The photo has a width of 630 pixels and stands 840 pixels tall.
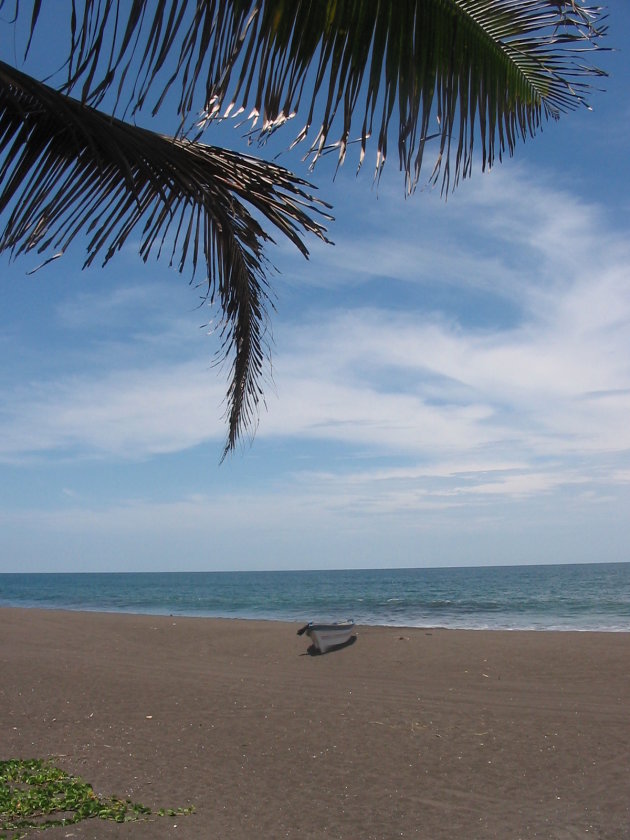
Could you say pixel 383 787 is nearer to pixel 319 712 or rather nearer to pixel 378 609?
pixel 319 712

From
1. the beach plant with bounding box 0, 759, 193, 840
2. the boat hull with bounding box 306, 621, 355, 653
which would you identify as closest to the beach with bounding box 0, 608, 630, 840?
the beach plant with bounding box 0, 759, 193, 840

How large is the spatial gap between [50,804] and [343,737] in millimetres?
3460

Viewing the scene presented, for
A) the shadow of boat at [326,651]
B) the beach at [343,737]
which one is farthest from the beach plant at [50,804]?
the shadow of boat at [326,651]

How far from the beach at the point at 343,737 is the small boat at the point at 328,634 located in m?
0.26

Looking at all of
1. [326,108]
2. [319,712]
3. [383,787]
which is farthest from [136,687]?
[326,108]

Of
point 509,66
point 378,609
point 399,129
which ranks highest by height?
point 509,66

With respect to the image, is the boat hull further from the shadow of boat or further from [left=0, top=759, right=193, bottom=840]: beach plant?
[left=0, top=759, right=193, bottom=840]: beach plant

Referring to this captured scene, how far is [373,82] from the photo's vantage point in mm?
1492

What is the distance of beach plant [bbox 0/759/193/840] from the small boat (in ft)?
29.7

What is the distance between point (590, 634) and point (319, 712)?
1002 cm

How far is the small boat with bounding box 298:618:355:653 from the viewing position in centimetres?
1424

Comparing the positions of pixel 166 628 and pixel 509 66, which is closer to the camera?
pixel 509 66

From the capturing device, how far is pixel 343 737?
7422 mm

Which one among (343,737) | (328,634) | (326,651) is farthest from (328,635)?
(343,737)
